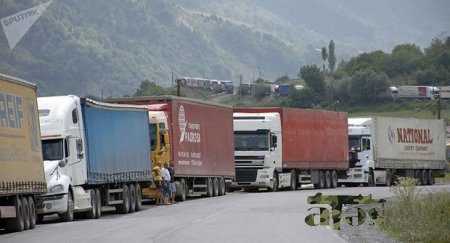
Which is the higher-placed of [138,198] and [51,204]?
[51,204]

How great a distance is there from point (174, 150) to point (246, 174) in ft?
33.2

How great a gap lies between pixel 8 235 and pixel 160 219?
5.63 metres

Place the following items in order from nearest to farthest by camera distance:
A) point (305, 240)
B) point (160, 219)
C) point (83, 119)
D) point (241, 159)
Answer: point (305, 240) → point (160, 219) → point (83, 119) → point (241, 159)

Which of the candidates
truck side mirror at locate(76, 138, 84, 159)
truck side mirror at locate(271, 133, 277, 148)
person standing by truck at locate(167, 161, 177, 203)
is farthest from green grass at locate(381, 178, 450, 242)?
truck side mirror at locate(271, 133, 277, 148)

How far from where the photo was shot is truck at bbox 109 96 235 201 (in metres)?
44.2

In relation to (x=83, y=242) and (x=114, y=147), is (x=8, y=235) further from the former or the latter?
(x=114, y=147)

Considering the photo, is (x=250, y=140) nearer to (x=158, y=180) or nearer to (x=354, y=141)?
(x=158, y=180)

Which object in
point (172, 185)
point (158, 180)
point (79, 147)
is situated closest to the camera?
point (79, 147)

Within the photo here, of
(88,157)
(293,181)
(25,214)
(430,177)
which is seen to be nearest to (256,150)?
(293,181)

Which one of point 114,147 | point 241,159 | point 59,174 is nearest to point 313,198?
point 59,174

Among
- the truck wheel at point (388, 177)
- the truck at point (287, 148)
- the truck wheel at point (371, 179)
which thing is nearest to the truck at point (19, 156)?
the truck at point (287, 148)

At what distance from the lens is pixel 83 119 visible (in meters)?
34.7

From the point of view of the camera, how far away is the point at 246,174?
5412cm

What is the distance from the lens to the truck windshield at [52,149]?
33125 mm
